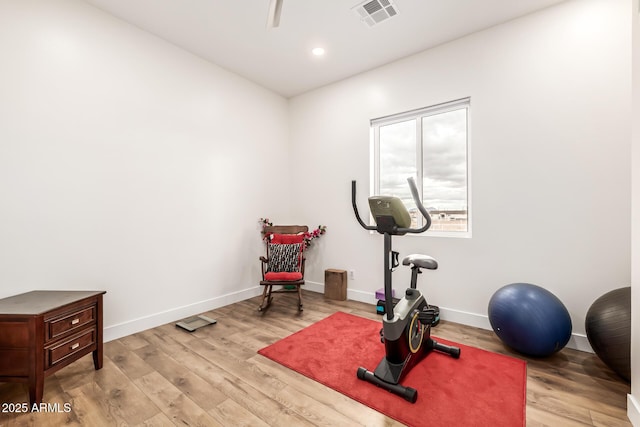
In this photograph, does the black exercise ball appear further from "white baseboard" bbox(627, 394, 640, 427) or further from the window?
the window

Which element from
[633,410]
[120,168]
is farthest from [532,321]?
[120,168]

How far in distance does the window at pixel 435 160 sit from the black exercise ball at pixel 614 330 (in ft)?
4.19

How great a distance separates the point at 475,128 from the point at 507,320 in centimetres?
187

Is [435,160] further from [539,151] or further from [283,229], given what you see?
[283,229]

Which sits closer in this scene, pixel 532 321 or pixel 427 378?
pixel 427 378

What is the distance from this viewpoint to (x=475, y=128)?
298cm

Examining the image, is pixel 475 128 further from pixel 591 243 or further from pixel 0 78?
pixel 0 78

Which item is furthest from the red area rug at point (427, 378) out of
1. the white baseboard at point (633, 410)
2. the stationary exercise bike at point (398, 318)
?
the white baseboard at point (633, 410)

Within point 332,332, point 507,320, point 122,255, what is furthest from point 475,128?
point 122,255

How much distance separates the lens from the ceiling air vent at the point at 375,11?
258cm

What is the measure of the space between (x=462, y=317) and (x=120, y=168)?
3796mm

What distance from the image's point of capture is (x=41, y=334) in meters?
1.76

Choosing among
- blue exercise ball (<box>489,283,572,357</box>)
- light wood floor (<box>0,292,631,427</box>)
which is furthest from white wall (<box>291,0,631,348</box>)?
light wood floor (<box>0,292,631,427</box>)

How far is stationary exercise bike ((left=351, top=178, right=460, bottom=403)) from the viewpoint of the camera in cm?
191
